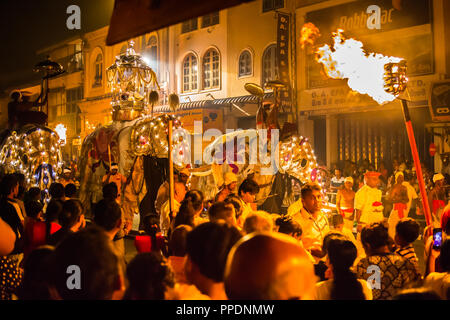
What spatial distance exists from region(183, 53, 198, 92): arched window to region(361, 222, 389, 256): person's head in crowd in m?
23.4

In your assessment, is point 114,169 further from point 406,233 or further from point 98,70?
point 98,70

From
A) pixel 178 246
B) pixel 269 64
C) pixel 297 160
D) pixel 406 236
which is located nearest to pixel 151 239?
pixel 178 246

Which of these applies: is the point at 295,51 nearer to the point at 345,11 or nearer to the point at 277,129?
the point at 345,11

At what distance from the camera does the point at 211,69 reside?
A: 25156mm

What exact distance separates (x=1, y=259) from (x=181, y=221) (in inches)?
70.0

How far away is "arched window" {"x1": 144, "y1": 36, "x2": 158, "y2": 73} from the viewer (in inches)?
1117

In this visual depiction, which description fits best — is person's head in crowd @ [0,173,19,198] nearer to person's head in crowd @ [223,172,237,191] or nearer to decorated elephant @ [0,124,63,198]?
person's head in crowd @ [223,172,237,191]

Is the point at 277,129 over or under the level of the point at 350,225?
over

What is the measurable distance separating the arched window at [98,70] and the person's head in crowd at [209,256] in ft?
101

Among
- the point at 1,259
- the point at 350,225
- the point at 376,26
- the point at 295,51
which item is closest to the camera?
the point at 1,259

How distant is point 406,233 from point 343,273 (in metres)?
1.24

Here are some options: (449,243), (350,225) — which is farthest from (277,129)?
(449,243)

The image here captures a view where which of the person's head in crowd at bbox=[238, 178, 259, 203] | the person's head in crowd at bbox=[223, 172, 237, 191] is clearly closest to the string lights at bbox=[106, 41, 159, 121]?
the person's head in crowd at bbox=[223, 172, 237, 191]
